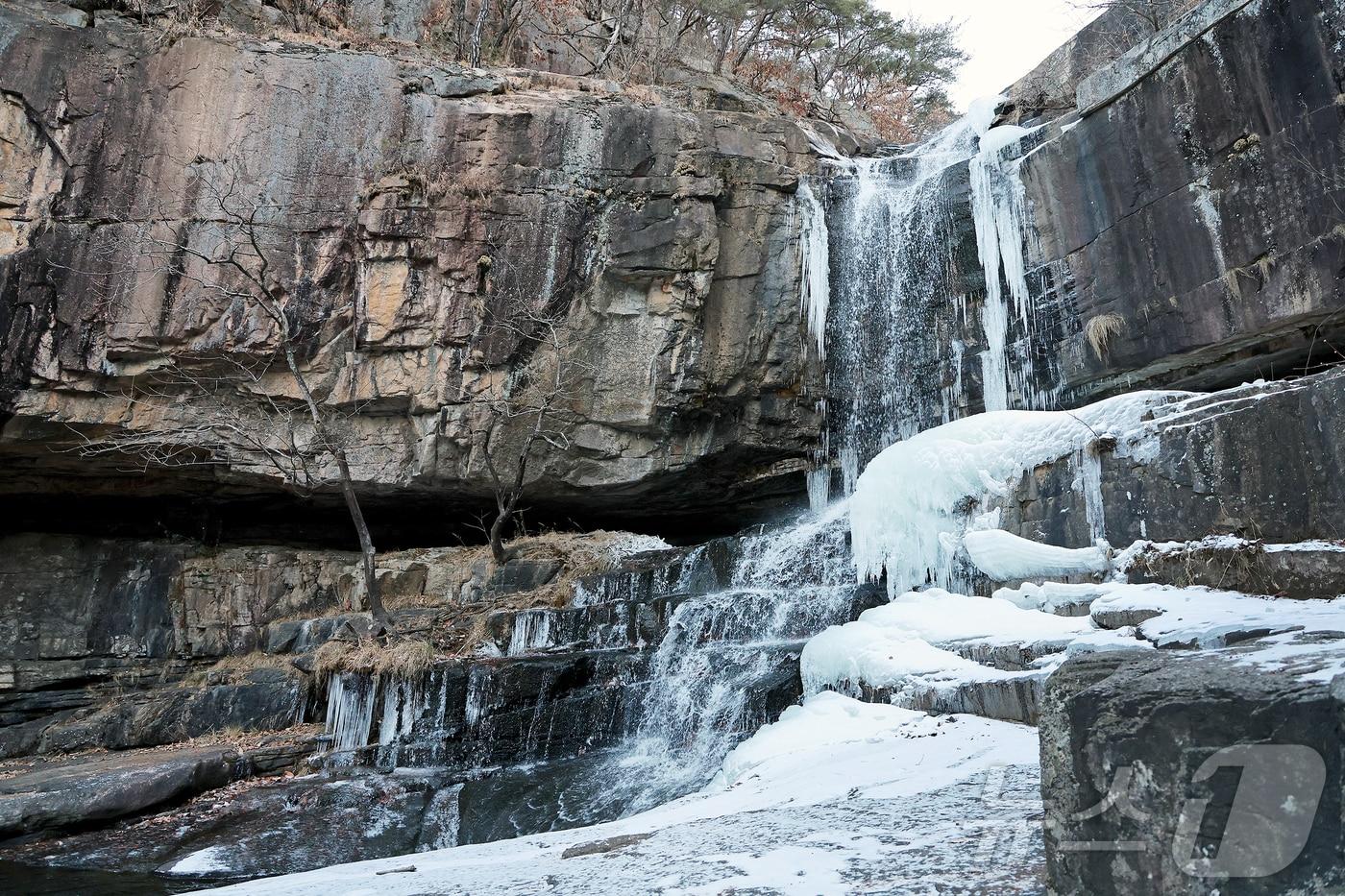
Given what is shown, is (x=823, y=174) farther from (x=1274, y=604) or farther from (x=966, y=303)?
(x=1274, y=604)

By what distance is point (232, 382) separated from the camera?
11.7m

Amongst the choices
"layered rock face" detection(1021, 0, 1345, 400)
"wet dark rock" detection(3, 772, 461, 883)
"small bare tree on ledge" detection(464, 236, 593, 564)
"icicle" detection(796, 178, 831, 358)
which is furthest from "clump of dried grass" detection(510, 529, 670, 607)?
"layered rock face" detection(1021, 0, 1345, 400)

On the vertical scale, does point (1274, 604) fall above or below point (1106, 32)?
below

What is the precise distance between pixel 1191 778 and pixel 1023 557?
17.9 feet

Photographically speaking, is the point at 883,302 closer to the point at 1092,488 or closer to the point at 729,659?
the point at 1092,488

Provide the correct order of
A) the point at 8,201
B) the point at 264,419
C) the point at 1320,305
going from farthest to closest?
1. the point at 264,419
2. the point at 8,201
3. the point at 1320,305

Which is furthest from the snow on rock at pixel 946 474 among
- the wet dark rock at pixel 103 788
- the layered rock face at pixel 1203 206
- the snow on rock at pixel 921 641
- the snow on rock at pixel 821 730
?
the wet dark rock at pixel 103 788

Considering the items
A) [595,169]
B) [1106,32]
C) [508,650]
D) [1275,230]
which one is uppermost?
[1106,32]

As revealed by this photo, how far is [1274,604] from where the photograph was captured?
4.69 metres

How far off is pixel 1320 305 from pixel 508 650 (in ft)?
29.4

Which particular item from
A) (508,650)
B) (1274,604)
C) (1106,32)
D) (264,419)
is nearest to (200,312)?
(264,419)

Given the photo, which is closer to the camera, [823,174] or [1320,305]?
[1320,305]

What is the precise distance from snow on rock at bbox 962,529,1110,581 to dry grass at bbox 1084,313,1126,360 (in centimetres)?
479

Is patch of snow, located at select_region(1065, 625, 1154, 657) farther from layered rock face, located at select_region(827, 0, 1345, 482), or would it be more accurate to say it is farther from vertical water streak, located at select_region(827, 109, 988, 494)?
vertical water streak, located at select_region(827, 109, 988, 494)
